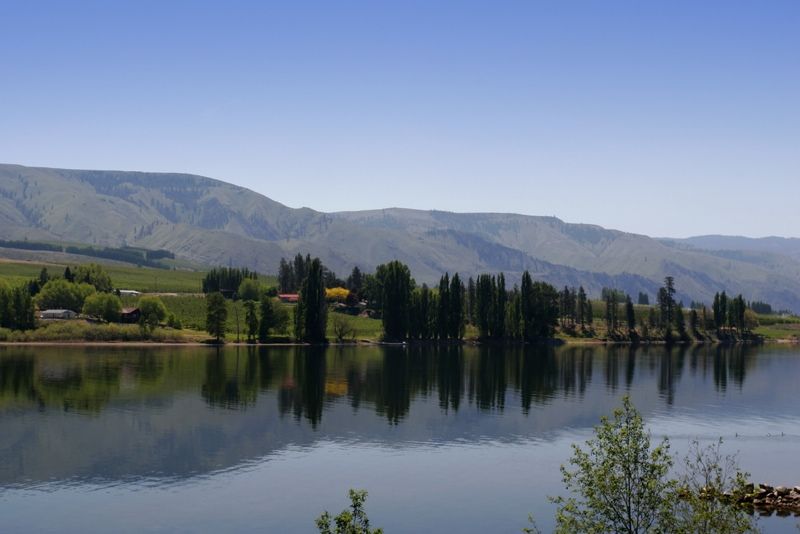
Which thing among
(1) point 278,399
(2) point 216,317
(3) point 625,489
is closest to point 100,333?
(2) point 216,317

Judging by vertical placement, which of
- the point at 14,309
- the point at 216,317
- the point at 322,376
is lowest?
the point at 322,376

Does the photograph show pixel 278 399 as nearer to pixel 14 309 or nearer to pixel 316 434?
pixel 316 434

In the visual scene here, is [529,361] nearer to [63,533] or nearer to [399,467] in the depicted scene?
[399,467]

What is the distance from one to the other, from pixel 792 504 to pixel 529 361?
4677 inches

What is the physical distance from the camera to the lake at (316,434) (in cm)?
6206

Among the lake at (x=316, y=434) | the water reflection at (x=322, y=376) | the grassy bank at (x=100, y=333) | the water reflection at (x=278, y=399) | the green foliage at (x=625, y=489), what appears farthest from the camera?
the grassy bank at (x=100, y=333)

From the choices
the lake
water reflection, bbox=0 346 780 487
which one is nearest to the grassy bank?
water reflection, bbox=0 346 780 487

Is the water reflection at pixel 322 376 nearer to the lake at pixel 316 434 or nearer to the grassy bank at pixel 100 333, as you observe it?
the lake at pixel 316 434

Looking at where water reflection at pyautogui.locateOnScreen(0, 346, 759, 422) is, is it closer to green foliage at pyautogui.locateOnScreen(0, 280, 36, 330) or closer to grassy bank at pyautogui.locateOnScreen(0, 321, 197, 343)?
grassy bank at pyautogui.locateOnScreen(0, 321, 197, 343)

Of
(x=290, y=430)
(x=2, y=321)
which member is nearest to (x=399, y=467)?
(x=290, y=430)

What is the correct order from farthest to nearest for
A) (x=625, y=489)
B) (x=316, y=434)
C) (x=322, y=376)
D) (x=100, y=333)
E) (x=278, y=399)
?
(x=100, y=333)
(x=322, y=376)
(x=278, y=399)
(x=316, y=434)
(x=625, y=489)

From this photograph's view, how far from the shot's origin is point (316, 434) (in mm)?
91000

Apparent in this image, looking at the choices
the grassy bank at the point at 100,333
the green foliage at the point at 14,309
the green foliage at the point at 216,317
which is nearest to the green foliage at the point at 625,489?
the green foliage at the point at 216,317

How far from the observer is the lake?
204 ft
